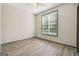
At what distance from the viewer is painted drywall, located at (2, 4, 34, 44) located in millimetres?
2064

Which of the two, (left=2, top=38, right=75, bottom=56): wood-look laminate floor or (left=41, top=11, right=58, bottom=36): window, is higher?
(left=41, top=11, right=58, bottom=36): window

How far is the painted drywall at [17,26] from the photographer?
2.06m

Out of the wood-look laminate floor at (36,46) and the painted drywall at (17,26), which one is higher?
the painted drywall at (17,26)

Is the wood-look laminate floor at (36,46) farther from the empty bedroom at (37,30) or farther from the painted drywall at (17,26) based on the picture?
the painted drywall at (17,26)

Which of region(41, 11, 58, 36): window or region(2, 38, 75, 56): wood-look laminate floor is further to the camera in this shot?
region(2, 38, 75, 56): wood-look laminate floor

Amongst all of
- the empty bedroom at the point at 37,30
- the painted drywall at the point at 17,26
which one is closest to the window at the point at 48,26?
the empty bedroom at the point at 37,30

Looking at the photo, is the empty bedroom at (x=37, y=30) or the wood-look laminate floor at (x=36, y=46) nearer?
the empty bedroom at (x=37, y=30)

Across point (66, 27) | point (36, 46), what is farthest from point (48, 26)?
point (36, 46)

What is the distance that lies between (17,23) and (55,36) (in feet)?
3.92

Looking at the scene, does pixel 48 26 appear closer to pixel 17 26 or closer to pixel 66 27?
pixel 66 27

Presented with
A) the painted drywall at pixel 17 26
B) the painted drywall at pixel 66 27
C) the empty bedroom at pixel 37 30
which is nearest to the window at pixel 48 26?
the empty bedroom at pixel 37 30

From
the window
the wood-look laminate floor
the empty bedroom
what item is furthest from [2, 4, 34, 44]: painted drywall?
the window

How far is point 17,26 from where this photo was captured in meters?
2.12

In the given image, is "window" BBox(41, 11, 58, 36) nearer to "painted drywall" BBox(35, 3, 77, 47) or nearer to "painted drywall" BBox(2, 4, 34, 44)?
"painted drywall" BBox(35, 3, 77, 47)
